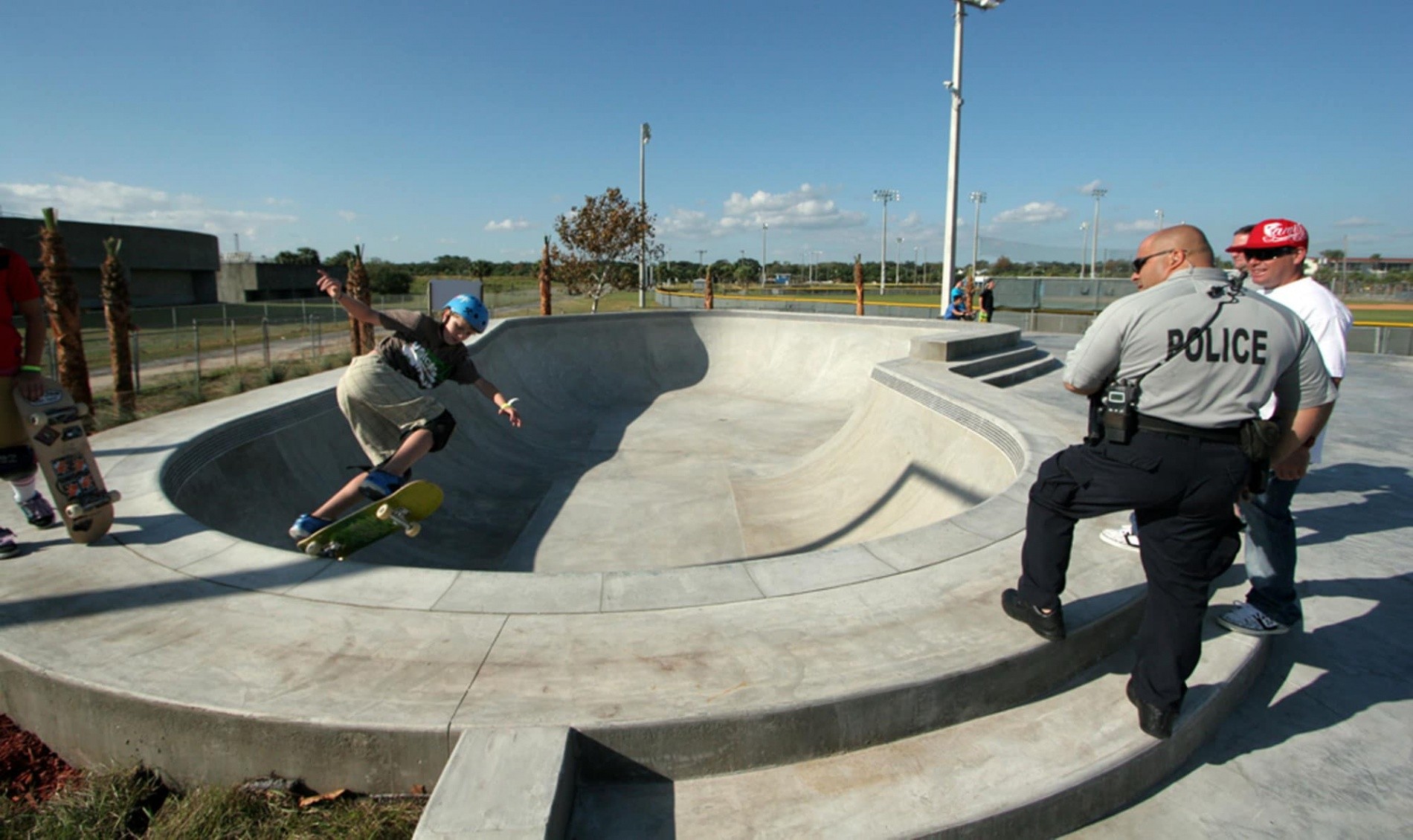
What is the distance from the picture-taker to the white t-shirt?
3715mm

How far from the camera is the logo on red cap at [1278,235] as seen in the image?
347cm

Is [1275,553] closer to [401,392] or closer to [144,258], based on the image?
[401,392]

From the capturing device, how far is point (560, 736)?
240cm

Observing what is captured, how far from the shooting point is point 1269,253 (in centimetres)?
353

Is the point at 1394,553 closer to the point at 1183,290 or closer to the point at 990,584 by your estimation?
the point at 990,584

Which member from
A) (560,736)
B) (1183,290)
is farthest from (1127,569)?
(560,736)

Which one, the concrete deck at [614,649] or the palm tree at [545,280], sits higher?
the palm tree at [545,280]

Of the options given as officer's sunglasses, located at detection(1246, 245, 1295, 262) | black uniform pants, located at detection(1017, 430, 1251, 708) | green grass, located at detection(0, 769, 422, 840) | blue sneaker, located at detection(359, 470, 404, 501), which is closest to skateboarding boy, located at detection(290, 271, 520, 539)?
blue sneaker, located at detection(359, 470, 404, 501)

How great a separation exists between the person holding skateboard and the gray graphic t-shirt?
1773 millimetres

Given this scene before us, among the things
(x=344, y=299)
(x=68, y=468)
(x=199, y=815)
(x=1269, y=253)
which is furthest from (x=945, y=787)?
(x=68, y=468)

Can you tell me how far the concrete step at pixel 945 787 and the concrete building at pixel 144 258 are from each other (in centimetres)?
3979

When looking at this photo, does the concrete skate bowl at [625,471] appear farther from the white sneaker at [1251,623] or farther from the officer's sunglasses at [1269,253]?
the officer's sunglasses at [1269,253]

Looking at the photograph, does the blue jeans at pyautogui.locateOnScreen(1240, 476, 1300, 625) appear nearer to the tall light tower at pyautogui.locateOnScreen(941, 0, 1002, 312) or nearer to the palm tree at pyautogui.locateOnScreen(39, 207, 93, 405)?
the palm tree at pyautogui.locateOnScreen(39, 207, 93, 405)

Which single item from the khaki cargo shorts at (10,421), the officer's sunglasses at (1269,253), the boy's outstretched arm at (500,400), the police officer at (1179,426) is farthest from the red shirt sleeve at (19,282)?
the officer's sunglasses at (1269,253)
